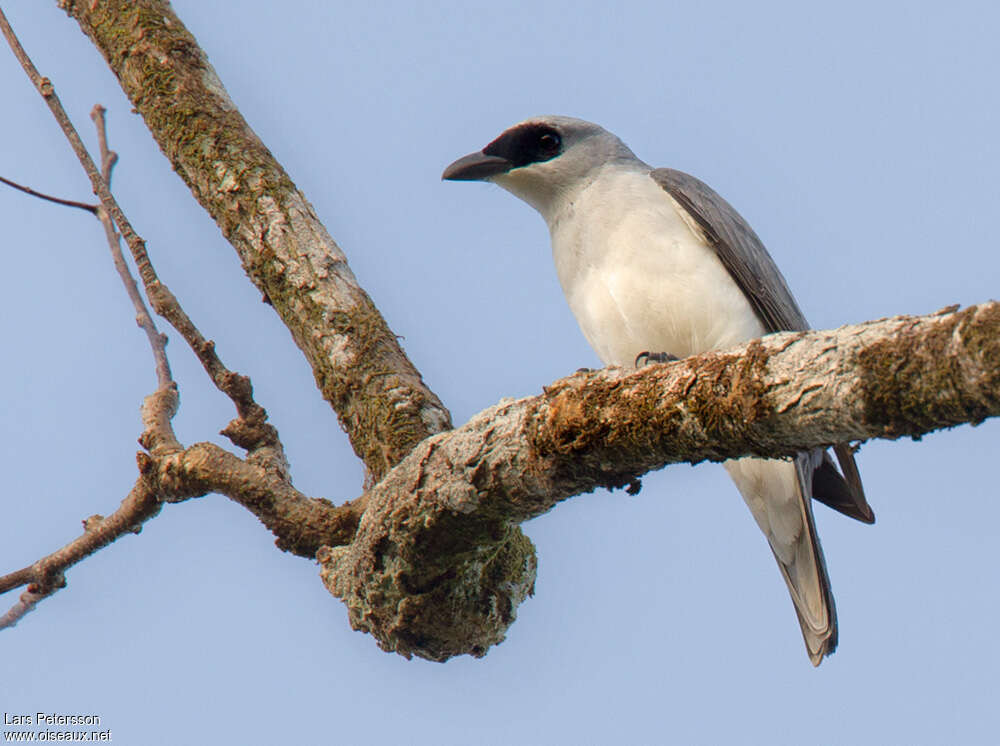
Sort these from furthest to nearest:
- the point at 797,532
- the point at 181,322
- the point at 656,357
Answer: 1. the point at 797,532
2. the point at 656,357
3. the point at 181,322

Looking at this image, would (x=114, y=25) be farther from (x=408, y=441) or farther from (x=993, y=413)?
(x=993, y=413)

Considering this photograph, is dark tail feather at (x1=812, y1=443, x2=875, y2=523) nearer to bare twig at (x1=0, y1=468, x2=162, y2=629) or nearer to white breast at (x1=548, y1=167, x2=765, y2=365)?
white breast at (x1=548, y1=167, x2=765, y2=365)

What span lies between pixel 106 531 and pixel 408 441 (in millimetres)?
1275

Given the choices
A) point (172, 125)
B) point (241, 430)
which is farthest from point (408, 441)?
point (172, 125)

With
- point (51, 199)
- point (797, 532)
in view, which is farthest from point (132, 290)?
point (797, 532)

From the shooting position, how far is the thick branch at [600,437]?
2398 millimetres

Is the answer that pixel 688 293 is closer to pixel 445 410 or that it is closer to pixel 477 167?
pixel 445 410

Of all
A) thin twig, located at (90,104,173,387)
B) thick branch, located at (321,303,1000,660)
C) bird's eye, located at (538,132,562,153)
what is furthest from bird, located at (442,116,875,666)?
thin twig, located at (90,104,173,387)

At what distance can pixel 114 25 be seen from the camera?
18.2ft

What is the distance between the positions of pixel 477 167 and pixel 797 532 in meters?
2.90

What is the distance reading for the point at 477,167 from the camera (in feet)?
21.6

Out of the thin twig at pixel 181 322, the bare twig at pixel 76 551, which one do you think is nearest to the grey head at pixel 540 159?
the thin twig at pixel 181 322

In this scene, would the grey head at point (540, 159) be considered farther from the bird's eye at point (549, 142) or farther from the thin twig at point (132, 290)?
the thin twig at point (132, 290)

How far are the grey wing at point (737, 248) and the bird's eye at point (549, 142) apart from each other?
73cm
